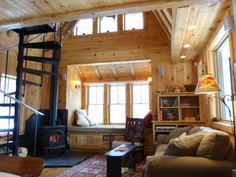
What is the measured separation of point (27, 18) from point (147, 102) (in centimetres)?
480

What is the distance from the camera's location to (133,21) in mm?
6180

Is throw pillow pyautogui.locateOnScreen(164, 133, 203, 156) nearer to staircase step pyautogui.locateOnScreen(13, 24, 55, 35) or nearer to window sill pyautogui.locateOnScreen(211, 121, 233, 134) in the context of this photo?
window sill pyautogui.locateOnScreen(211, 121, 233, 134)

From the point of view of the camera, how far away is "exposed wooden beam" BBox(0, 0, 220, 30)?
7.43 ft

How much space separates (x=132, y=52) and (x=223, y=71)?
2781 millimetres

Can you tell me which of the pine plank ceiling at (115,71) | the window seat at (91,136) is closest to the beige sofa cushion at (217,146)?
the window seat at (91,136)

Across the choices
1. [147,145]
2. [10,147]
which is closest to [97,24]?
[147,145]

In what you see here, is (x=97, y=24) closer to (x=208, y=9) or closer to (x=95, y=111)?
(x=95, y=111)

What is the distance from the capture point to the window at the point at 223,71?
11.5ft

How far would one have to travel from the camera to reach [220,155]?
2469mm

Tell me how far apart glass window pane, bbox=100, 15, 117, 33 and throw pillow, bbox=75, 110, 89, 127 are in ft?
8.60

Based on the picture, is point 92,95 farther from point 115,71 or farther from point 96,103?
point 115,71

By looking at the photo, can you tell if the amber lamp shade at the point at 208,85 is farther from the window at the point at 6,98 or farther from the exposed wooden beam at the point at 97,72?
the exposed wooden beam at the point at 97,72

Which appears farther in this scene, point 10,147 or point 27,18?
point 10,147

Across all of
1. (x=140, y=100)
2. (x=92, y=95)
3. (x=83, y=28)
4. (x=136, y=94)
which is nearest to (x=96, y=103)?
(x=92, y=95)
